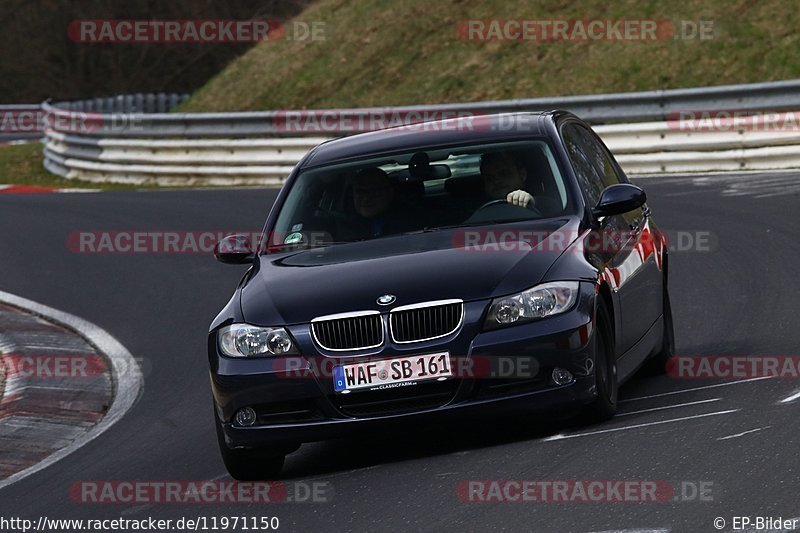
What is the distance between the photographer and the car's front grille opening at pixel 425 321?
6863 millimetres

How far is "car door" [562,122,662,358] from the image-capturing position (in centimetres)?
779

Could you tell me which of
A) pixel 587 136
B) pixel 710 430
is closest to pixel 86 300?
pixel 587 136

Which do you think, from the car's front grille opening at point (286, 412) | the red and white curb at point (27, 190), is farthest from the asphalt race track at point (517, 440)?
the red and white curb at point (27, 190)

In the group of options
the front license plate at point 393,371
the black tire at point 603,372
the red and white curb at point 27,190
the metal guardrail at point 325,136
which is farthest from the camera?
the red and white curb at point 27,190

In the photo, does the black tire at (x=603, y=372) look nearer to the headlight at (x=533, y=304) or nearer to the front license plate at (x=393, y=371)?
the headlight at (x=533, y=304)

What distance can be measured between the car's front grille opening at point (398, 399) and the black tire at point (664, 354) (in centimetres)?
225

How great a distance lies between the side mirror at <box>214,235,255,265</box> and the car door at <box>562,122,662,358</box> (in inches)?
68.9

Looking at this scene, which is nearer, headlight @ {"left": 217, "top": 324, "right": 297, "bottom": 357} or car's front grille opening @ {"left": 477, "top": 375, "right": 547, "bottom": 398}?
car's front grille opening @ {"left": 477, "top": 375, "right": 547, "bottom": 398}

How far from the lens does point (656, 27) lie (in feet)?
89.2

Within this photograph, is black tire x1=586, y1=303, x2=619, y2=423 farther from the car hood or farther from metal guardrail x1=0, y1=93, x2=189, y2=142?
metal guardrail x1=0, y1=93, x2=189, y2=142

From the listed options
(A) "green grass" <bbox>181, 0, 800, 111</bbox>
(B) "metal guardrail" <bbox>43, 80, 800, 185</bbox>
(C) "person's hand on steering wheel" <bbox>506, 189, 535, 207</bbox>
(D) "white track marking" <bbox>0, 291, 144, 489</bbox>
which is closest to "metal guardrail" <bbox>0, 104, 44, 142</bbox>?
(A) "green grass" <bbox>181, 0, 800, 111</bbox>

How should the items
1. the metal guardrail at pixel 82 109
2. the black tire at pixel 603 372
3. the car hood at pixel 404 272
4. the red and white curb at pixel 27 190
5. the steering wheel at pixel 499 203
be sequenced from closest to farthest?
the car hood at pixel 404 272 → the black tire at pixel 603 372 → the steering wheel at pixel 499 203 → the red and white curb at pixel 27 190 → the metal guardrail at pixel 82 109

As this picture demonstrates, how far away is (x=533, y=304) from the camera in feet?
22.7

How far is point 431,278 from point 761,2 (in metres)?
20.4
